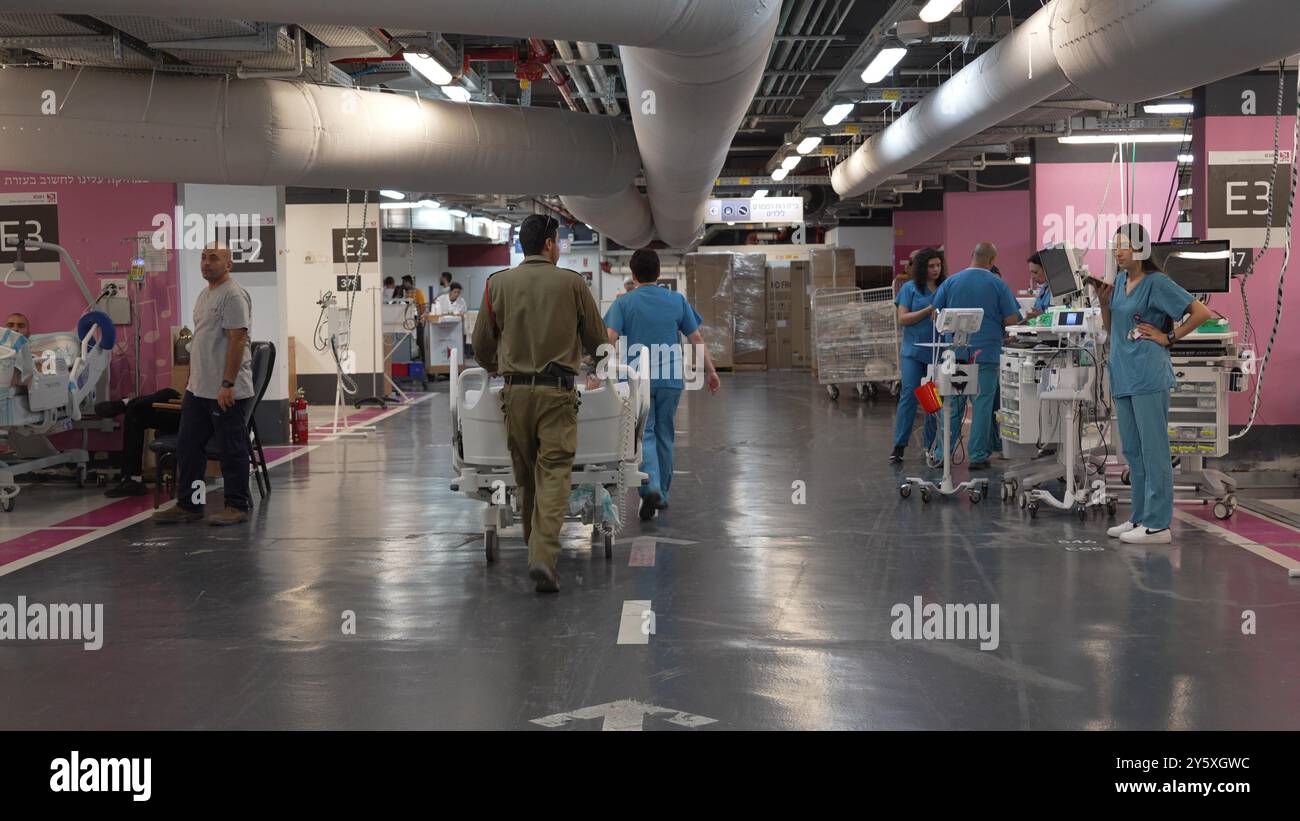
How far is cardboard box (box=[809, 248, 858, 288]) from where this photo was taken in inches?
830

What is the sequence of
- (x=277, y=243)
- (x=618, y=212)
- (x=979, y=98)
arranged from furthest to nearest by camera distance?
1. (x=618, y=212)
2. (x=277, y=243)
3. (x=979, y=98)

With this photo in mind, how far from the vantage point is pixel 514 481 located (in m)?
5.79

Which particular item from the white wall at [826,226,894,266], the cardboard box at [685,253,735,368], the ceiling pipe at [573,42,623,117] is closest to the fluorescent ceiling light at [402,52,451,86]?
the ceiling pipe at [573,42,623,117]

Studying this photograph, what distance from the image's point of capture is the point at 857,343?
1582cm

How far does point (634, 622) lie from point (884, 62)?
664 cm

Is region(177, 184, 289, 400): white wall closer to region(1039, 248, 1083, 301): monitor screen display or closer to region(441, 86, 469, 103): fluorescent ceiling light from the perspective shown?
region(441, 86, 469, 103): fluorescent ceiling light

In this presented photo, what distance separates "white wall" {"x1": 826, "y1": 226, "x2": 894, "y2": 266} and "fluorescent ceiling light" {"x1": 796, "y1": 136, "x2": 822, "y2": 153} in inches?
390

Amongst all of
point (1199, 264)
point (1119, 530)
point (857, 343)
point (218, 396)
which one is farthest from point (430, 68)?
point (857, 343)

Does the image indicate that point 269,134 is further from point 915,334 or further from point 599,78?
point 915,334

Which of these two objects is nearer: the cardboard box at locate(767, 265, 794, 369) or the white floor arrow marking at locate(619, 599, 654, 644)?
the white floor arrow marking at locate(619, 599, 654, 644)
